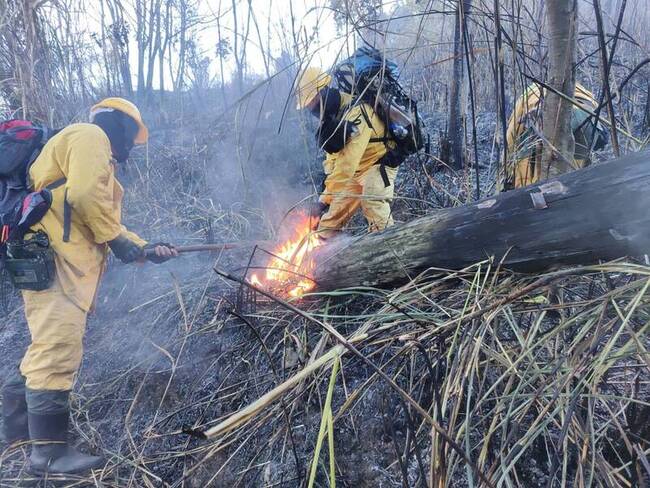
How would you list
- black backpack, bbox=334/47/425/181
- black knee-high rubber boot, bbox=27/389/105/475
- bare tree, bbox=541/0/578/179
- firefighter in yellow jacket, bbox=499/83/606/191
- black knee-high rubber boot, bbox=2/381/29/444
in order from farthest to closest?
1. black backpack, bbox=334/47/425/181
2. black knee-high rubber boot, bbox=2/381/29/444
3. black knee-high rubber boot, bbox=27/389/105/475
4. firefighter in yellow jacket, bbox=499/83/606/191
5. bare tree, bbox=541/0/578/179

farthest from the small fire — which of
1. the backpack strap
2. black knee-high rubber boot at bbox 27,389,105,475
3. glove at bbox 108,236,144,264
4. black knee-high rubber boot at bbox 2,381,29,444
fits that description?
black knee-high rubber boot at bbox 2,381,29,444

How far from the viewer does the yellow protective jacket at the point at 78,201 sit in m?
2.40

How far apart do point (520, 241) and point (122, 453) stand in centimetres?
226

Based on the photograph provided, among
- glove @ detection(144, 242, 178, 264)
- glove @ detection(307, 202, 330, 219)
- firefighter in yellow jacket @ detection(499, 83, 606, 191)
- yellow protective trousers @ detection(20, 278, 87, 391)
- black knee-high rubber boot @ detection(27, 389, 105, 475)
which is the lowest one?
black knee-high rubber boot @ detection(27, 389, 105, 475)

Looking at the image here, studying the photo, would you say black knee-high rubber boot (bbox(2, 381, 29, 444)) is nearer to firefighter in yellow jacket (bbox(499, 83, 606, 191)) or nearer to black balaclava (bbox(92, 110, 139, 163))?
black balaclava (bbox(92, 110, 139, 163))

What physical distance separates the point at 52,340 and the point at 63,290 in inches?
10.8

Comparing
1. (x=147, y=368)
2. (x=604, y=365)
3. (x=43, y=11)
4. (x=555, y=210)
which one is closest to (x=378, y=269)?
(x=555, y=210)

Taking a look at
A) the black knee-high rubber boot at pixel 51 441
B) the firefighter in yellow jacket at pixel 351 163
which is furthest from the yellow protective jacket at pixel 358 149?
the black knee-high rubber boot at pixel 51 441

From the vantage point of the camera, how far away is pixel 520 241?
1563 mm

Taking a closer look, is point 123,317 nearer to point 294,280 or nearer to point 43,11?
point 294,280

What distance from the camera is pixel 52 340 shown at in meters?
2.31

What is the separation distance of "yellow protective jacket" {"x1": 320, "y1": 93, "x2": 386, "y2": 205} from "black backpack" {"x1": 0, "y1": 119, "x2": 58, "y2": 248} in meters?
2.03

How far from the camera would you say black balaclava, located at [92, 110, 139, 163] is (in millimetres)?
2783

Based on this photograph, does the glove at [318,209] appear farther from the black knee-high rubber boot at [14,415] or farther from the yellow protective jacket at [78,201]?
the black knee-high rubber boot at [14,415]
